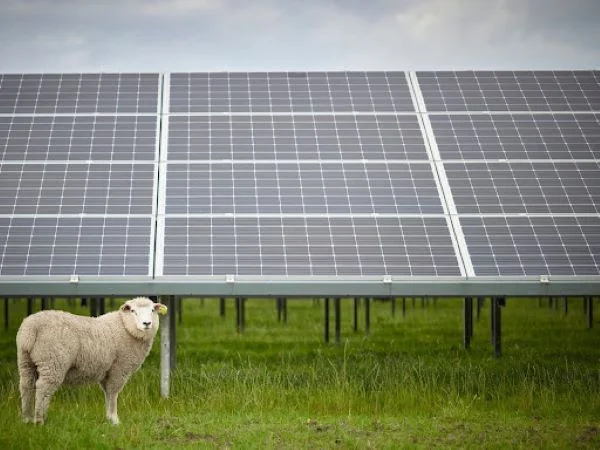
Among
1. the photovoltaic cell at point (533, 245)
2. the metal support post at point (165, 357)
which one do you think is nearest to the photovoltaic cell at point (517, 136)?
the photovoltaic cell at point (533, 245)

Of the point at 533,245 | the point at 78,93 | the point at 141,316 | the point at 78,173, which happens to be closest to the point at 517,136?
the point at 533,245

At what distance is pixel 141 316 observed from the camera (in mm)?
12797

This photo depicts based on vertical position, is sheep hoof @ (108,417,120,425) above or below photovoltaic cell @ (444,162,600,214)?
below

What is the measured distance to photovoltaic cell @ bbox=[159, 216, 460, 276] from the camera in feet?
49.2

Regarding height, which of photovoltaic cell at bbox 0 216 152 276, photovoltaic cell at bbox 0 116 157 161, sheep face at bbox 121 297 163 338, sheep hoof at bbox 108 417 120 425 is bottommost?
sheep hoof at bbox 108 417 120 425

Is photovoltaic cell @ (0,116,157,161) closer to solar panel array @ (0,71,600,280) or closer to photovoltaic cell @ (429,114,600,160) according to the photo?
solar panel array @ (0,71,600,280)

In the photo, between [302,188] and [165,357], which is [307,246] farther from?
[165,357]

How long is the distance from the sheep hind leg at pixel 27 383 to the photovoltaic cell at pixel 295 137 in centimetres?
584

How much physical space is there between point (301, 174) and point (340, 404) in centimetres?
437

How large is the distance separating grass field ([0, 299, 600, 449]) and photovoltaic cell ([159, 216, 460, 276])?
1899 millimetres

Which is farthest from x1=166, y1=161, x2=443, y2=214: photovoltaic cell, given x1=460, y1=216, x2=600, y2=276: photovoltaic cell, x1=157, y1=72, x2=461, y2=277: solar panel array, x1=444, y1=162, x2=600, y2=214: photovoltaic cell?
x1=460, y1=216, x2=600, y2=276: photovoltaic cell

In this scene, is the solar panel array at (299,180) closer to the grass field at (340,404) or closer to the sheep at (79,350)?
the sheep at (79,350)

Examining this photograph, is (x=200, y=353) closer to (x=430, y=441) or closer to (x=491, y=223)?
(x=491, y=223)

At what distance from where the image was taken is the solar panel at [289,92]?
1867 centimetres
